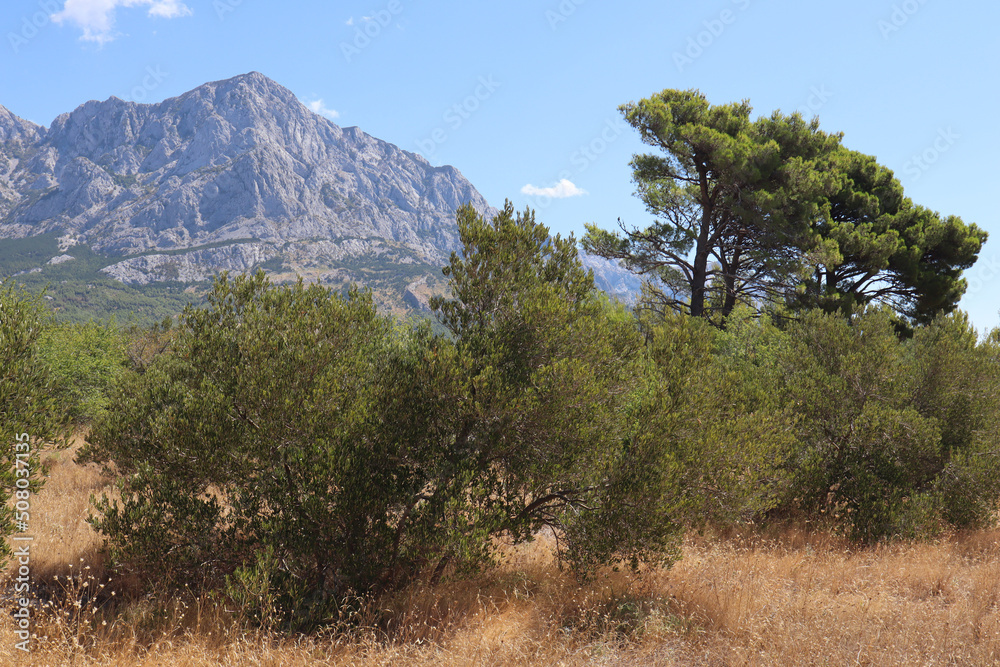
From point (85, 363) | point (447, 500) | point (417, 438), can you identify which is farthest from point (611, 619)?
point (85, 363)

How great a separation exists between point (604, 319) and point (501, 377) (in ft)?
7.31

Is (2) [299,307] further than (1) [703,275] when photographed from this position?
No

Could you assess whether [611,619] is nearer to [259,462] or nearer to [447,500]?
[447,500]

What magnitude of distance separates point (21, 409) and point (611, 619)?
9.33 m

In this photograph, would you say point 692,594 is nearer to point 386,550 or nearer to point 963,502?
point 386,550

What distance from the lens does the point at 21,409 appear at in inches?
271

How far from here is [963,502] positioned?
12406 mm

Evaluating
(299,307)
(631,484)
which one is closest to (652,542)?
(631,484)

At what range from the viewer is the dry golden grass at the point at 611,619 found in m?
6.65

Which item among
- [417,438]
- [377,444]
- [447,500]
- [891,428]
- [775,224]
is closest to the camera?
[447,500]

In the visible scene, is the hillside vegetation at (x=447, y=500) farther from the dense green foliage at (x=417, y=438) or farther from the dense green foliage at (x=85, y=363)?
the dense green foliage at (x=85, y=363)

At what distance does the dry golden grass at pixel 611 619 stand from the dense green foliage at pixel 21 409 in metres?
1.69

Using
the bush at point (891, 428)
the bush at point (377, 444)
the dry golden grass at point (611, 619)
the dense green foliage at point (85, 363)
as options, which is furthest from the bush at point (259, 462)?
the dense green foliage at point (85, 363)

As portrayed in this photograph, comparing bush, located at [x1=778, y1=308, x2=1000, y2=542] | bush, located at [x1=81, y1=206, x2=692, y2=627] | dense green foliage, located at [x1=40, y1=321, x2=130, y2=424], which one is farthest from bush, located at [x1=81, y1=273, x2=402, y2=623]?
dense green foliage, located at [x1=40, y1=321, x2=130, y2=424]
